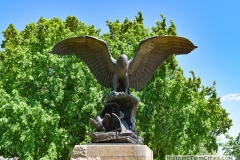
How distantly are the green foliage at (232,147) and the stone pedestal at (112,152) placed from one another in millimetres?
26893

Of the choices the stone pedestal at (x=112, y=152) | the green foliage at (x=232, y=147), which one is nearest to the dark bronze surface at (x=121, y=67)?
the stone pedestal at (x=112, y=152)

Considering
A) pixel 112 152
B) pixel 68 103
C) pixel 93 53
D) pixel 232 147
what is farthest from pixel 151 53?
pixel 232 147

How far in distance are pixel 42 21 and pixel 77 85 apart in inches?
216

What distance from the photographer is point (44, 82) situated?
18641mm

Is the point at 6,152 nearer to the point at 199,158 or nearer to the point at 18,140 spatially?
the point at 18,140

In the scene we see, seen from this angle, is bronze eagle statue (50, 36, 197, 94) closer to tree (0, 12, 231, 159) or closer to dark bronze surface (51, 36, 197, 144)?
dark bronze surface (51, 36, 197, 144)

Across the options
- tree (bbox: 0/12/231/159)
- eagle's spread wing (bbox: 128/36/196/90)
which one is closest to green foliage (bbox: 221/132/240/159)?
tree (bbox: 0/12/231/159)

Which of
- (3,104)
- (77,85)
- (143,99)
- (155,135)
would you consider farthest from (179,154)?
(3,104)

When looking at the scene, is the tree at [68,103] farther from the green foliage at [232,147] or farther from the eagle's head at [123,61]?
the green foliage at [232,147]

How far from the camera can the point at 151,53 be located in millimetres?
8938

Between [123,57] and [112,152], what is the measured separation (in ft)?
7.55

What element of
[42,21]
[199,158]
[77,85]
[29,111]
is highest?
[42,21]

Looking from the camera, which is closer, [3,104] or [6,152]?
[3,104]

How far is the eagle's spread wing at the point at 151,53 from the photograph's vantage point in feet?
28.7
